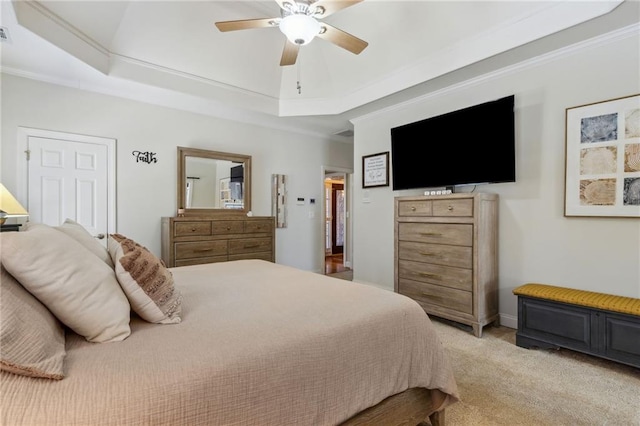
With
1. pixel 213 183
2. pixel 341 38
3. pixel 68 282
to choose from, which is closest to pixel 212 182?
pixel 213 183

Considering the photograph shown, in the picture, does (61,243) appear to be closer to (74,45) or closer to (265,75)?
(74,45)

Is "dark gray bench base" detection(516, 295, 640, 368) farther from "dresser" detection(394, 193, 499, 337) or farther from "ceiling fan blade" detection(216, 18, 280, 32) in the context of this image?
"ceiling fan blade" detection(216, 18, 280, 32)

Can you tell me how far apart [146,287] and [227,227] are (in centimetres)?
273

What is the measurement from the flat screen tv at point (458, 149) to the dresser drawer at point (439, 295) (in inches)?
43.1

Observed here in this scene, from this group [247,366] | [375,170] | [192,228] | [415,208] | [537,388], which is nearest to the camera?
[247,366]

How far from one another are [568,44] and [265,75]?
3179 mm

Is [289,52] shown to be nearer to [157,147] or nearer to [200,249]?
[157,147]

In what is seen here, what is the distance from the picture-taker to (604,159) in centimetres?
247

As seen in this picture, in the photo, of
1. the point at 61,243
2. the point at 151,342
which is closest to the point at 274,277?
the point at 151,342

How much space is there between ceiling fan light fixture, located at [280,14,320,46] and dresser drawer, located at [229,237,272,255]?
259cm

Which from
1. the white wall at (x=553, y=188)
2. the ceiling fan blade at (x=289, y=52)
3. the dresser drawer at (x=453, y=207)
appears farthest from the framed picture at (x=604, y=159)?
the ceiling fan blade at (x=289, y=52)

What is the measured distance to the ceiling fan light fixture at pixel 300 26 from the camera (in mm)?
2052

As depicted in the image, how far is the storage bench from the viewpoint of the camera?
207cm

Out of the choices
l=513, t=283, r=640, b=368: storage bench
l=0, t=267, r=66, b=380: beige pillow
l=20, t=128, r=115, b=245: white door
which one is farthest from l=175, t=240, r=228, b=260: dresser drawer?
l=513, t=283, r=640, b=368: storage bench
